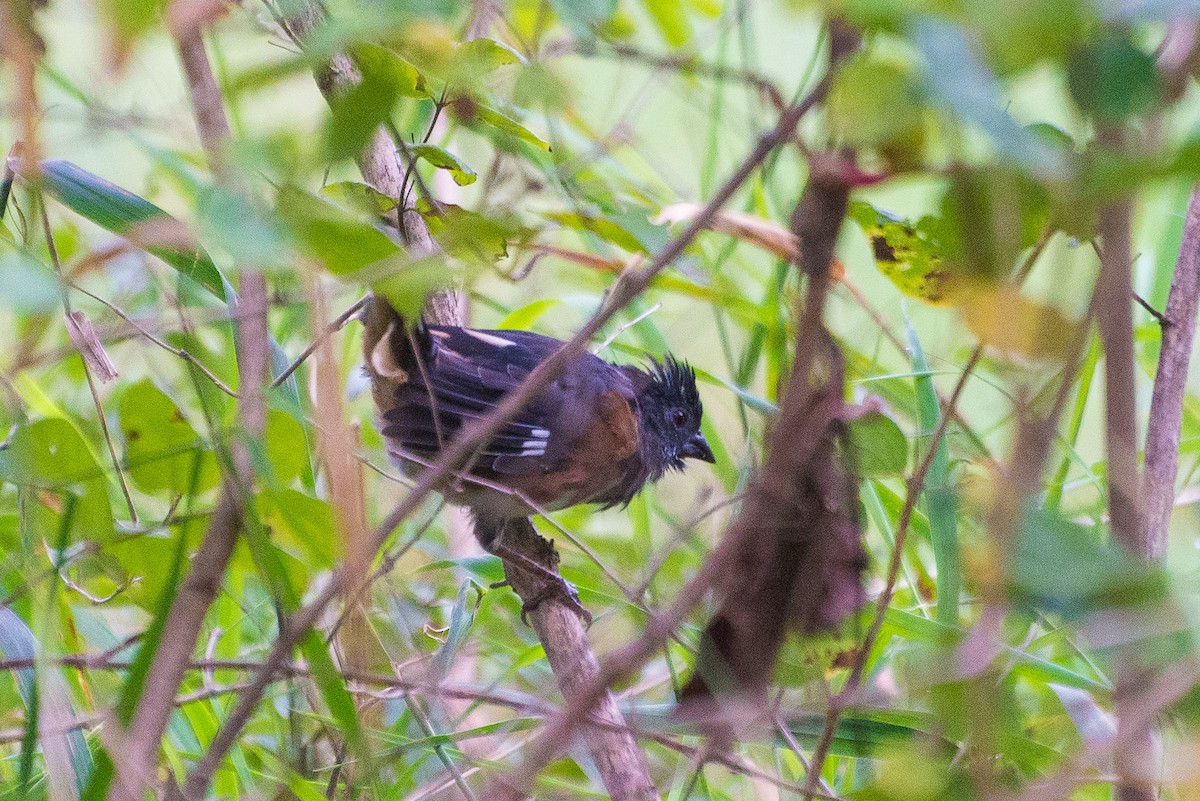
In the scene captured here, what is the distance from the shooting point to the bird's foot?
2078 millimetres

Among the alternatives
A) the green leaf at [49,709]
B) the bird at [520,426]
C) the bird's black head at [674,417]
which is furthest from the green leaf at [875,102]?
the bird's black head at [674,417]

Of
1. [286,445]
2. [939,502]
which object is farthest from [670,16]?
[286,445]

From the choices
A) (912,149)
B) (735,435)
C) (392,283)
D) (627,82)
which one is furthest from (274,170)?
(735,435)

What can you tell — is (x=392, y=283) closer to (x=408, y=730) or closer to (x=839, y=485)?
(x=839, y=485)

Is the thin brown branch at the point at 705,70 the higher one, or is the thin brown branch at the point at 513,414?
the thin brown branch at the point at 705,70

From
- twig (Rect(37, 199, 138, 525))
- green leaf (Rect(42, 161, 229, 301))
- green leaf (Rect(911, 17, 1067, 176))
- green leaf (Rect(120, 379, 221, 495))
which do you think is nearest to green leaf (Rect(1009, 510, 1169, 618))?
green leaf (Rect(911, 17, 1067, 176))

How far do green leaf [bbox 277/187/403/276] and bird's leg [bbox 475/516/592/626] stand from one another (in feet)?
3.39

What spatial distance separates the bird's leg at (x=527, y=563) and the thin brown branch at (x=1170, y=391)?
902 millimetres

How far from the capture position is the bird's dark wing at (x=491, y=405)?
2.66m

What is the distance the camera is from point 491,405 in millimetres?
2773

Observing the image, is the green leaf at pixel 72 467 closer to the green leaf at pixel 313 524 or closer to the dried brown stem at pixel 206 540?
the green leaf at pixel 313 524

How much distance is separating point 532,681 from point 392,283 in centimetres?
180

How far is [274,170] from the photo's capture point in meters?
0.64

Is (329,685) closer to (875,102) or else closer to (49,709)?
(49,709)
